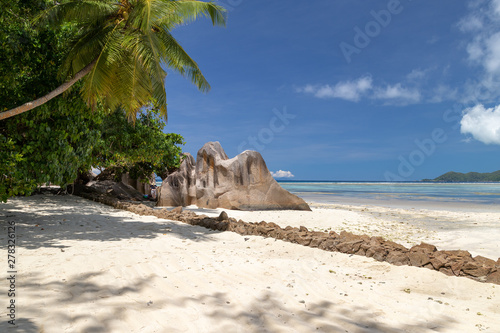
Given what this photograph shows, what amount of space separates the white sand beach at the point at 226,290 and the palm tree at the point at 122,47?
4.18m

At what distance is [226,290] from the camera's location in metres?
3.90

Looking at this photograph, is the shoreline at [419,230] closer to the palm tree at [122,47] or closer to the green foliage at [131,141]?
the green foliage at [131,141]

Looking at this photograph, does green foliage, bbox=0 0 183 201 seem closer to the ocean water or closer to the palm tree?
the palm tree

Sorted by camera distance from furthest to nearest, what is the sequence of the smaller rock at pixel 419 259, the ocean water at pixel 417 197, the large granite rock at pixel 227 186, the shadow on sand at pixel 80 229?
the ocean water at pixel 417 197 → the large granite rock at pixel 227 186 → the shadow on sand at pixel 80 229 → the smaller rock at pixel 419 259

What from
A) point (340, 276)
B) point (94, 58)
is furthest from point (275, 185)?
point (340, 276)

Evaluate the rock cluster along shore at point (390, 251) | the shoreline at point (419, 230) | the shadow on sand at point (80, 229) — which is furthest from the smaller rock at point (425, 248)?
the shadow on sand at point (80, 229)

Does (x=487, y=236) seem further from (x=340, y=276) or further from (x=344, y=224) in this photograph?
(x=340, y=276)

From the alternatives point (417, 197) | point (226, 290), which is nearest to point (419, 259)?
point (226, 290)

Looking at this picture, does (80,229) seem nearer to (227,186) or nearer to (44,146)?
(44,146)

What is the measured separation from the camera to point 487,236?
8.54 m

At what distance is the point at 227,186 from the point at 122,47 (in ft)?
29.7

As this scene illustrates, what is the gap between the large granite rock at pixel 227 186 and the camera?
15.6 metres

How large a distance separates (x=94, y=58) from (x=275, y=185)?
10.2m

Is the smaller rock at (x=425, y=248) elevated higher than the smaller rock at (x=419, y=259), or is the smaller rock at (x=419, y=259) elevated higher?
the smaller rock at (x=425, y=248)
